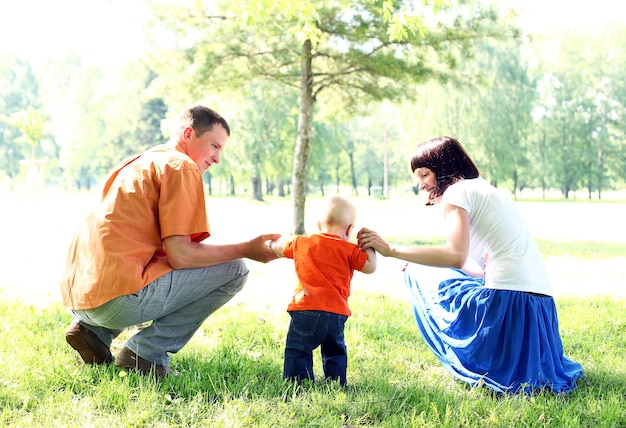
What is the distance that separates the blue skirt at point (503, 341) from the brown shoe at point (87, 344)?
6.79 feet

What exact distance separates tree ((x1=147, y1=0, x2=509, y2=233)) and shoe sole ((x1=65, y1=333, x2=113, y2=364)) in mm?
8437

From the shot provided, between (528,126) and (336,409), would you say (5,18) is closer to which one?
(528,126)

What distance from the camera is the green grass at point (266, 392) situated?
2.91 m

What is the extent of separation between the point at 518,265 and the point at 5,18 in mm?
65916

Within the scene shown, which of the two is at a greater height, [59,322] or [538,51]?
[538,51]

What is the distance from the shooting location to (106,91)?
1957 inches

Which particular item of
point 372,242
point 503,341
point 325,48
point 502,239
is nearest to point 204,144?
point 372,242

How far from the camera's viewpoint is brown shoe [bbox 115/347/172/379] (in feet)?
11.1

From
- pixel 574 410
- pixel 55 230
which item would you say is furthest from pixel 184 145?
pixel 55 230

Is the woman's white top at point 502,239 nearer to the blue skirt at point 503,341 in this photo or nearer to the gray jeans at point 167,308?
the blue skirt at point 503,341

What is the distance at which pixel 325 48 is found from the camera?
12.6m

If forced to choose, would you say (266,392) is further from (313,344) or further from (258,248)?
(258,248)

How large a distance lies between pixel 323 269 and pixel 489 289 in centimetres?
99

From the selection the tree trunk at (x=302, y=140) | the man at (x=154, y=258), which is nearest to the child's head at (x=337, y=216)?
the man at (x=154, y=258)
